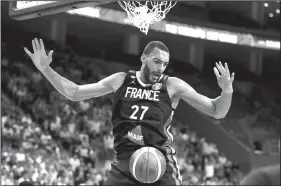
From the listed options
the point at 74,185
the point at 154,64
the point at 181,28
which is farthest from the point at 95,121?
the point at 154,64

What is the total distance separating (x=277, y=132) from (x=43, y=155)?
1146cm

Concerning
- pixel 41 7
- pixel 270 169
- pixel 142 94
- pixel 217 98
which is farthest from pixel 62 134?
pixel 270 169

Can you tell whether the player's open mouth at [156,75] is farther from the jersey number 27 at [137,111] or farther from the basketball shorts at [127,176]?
the basketball shorts at [127,176]

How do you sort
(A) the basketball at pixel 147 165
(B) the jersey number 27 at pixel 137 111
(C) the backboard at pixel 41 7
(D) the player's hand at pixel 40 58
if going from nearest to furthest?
(A) the basketball at pixel 147 165
(B) the jersey number 27 at pixel 137 111
(D) the player's hand at pixel 40 58
(C) the backboard at pixel 41 7

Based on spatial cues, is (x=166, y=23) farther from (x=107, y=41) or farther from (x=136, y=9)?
(x=136, y=9)

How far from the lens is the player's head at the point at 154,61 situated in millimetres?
4355

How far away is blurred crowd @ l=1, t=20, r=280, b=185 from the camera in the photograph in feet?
41.8

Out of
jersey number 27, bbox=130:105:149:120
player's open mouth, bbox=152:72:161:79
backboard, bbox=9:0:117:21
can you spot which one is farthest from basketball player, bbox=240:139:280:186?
backboard, bbox=9:0:117:21

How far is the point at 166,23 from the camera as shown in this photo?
800 inches

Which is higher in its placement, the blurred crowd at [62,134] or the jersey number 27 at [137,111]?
the jersey number 27 at [137,111]

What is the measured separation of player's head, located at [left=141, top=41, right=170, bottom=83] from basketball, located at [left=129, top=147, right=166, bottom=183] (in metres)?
0.60

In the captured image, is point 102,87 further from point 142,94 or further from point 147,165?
point 147,165

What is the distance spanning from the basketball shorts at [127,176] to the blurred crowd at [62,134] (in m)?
7.51

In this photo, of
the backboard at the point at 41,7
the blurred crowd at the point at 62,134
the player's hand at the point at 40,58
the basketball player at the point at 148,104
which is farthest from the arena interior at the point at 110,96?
the basketball player at the point at 148,104
